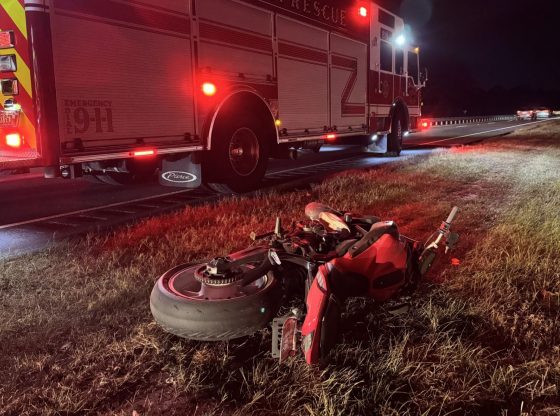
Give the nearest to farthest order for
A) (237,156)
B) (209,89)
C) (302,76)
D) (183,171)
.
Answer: (209,89), (183,171), (237,156), (302,76)

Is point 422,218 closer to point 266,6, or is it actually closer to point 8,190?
point 266,6

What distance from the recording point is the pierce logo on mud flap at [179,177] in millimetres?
7064

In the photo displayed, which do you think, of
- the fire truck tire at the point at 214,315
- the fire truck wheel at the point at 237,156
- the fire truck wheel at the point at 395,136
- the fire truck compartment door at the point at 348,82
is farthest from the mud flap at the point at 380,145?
the fire truck tire at the point at 214,315

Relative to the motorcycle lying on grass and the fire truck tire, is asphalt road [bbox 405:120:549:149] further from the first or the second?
the fire truck tire

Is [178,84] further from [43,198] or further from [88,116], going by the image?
[43,198]

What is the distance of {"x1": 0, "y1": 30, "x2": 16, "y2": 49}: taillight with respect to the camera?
5008 mm

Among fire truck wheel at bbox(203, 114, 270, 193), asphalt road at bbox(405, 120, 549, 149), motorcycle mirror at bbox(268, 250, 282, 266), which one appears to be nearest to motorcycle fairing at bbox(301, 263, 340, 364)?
motorcycle mirror at bbox(268, 250, 282, 266)

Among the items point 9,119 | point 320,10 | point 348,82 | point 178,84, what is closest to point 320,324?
point 9,119

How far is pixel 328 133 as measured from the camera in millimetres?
9852

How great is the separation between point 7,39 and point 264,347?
4.13 meters

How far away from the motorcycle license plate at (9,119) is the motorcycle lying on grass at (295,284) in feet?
10.5

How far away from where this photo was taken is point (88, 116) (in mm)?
5434

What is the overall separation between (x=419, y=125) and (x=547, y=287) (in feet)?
36.7

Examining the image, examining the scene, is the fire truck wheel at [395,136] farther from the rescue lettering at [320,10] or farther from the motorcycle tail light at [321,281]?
the motorcycle tail light at [321,281]
